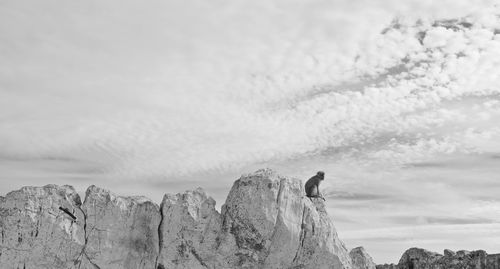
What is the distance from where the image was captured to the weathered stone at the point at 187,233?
1087 inches

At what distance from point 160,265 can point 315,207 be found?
32.7 ft

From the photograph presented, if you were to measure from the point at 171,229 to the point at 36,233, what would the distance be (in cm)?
701

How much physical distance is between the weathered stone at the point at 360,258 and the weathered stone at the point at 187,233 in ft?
33.3

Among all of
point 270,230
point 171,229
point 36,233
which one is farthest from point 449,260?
point 36,233

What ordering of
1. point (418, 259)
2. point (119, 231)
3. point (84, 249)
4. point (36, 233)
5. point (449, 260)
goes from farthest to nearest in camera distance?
point (418, 259), point (449, 260), point (119, 231), point (84, 249), point (36, 233)

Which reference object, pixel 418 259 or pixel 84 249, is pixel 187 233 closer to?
pixel 84 249

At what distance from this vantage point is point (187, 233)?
91.9ft

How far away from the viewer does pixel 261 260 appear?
1093 inches

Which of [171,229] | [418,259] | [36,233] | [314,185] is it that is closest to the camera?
[36,233]

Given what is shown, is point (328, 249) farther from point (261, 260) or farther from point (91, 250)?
point (91, 250)

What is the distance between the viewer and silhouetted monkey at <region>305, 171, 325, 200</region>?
3369cm

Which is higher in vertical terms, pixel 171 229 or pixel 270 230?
pixel 270 230

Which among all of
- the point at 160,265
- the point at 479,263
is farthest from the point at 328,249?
the point at 479,263

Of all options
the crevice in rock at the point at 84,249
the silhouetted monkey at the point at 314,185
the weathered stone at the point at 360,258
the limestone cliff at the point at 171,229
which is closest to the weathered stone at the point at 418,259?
the weathered stone at the point at 360,258
